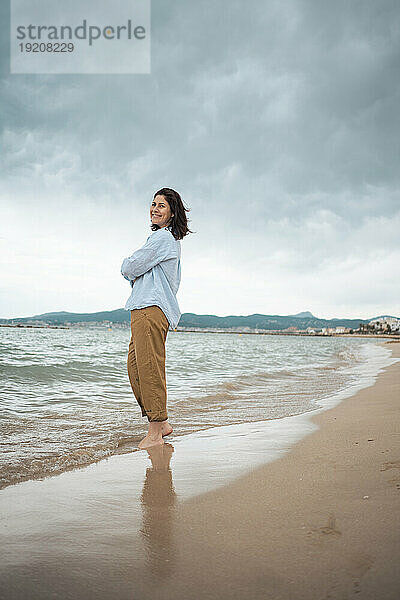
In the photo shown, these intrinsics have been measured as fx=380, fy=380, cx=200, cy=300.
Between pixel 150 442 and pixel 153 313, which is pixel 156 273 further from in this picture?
pixel 150 442

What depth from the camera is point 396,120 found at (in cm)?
1444

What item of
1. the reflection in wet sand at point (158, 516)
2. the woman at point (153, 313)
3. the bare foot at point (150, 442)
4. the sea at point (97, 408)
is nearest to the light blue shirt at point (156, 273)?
the woman at point (153, 313)

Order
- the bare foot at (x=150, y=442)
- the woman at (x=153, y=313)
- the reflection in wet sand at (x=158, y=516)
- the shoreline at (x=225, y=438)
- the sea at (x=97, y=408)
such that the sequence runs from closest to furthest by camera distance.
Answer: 1. the reflection in wet sand at (x=158, y=516)
2. the shoreline at (x=225, y=438)
3. the sea at (x=97, y=408)
4. the bare foot at (x=150, y=442)
5. the woman at (x=153, y=313)

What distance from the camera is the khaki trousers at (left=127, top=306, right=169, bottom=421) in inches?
116

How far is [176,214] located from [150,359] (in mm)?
1303

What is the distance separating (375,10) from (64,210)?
13.8 m

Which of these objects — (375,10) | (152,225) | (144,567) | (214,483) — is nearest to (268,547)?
(144,567)

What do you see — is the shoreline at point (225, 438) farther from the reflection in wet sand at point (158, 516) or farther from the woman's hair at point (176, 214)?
the woman's hair at point (176, 214)

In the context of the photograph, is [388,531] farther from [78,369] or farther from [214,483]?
[78,369]

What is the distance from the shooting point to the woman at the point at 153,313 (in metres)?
2.95

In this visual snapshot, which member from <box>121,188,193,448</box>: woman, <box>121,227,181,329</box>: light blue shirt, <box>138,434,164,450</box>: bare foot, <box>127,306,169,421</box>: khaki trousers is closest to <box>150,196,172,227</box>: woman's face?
<box>121,188,193,448</box>: woman

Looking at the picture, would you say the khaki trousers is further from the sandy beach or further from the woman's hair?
the woman's hair

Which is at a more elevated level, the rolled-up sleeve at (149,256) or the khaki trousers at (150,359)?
the rolled-up sleeve at (149,256)

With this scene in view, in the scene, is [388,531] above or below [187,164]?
below
